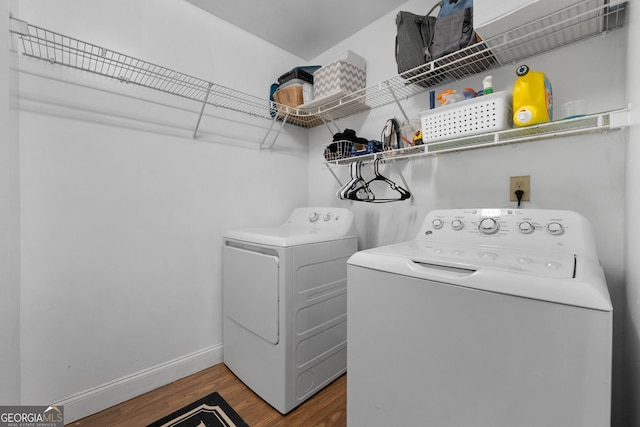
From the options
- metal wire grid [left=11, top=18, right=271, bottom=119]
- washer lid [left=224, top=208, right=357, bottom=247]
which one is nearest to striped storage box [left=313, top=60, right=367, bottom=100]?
metal wire grid [left=11, top=18, right=271, bottom=119]

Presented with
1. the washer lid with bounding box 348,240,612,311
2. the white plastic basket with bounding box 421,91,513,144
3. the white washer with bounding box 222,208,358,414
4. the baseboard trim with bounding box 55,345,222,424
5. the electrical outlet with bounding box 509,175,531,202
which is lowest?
the baseboard trim with bounding box 55,345,222,424

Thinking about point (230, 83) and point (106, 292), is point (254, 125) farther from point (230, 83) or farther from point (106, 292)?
point (106, 292)

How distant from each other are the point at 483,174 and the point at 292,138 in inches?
60.9

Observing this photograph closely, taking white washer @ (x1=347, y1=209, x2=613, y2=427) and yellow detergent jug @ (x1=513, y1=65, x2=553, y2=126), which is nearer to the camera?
white washer @ (x1=347, y1=209, x2=613, y2=427)

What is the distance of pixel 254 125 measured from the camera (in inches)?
81.8

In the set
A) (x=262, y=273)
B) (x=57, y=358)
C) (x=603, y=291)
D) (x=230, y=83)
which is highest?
(x=230, y=83)

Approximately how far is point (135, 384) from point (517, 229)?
Result: 84.3 inches

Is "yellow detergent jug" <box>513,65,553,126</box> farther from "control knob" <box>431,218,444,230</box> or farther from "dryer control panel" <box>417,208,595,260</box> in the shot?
"control knob" <box>431,218,444,230</box>

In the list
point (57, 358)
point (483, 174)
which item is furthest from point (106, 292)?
point (483, 174)

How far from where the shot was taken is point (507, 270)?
27.6 inches

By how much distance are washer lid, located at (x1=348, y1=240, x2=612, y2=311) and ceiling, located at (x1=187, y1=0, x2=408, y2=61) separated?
5.79 ft

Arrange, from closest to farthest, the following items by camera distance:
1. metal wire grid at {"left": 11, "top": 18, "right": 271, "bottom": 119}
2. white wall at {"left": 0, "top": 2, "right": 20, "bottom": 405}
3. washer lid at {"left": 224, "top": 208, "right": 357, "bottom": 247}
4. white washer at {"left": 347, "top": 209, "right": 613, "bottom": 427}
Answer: white washer at {"left": 347, "top": 209, "right": 613, "bottom": 427}
white wall at {"left": 0, "top": 2, "right": 20, "bottom": 405}
metal wire grid at {"left": 11, "top": 18, "right": 271, "bottom": 119}
washer lid at {"left": 224, "top": 208, "right": 357, "bottom": 247}

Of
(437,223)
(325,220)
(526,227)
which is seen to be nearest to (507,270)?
(526,227)

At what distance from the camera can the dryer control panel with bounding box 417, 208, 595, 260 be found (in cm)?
94
